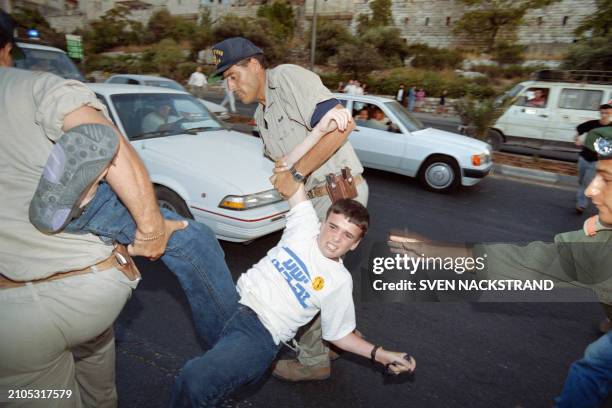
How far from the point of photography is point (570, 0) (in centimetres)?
3572

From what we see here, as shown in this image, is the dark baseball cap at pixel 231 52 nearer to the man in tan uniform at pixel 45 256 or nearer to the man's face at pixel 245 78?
the man's face at pixel 245 78

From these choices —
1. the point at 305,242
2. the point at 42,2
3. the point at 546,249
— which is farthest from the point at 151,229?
the point at 42,2

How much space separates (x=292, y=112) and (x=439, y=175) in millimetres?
5638

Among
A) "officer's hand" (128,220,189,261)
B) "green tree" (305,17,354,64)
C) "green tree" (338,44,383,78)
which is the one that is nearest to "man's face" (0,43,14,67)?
"officer's hand" (128,220,189,261)

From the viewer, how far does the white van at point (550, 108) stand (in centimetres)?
1055

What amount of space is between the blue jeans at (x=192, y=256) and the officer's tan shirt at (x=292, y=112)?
2.85 ft

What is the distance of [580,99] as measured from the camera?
10633 mm

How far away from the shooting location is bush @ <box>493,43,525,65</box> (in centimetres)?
3225

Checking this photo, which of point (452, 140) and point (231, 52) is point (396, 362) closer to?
point (231, 52)

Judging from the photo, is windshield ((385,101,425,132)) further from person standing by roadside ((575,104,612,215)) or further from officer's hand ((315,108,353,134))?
officer's hand ((315,108,353,134))

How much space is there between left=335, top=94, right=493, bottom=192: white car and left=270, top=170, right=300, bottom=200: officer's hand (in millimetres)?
5729

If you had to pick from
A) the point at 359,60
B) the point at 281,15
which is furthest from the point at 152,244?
the point at 281,15

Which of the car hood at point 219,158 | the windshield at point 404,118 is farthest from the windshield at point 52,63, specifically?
the windshield at point 404,118

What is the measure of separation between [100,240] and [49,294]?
23cm
